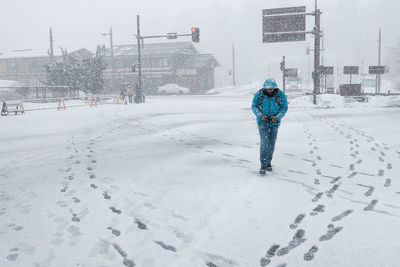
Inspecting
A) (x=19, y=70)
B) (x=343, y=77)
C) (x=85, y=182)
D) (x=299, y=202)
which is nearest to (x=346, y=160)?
(x=299, y=202)

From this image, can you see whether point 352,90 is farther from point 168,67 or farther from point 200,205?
point 168,67

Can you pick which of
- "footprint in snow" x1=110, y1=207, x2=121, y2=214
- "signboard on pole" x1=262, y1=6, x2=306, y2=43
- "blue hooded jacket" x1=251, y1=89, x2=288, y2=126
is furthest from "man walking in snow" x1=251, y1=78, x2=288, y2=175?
"signboard on pole" x1=262, y1=6, x2=306, y2=43

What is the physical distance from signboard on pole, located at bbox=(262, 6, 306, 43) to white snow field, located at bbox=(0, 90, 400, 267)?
50.2ft

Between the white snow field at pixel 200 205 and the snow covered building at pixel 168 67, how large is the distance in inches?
1900

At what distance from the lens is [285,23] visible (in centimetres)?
2284

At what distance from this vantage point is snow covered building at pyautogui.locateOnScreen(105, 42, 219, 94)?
2218 inches

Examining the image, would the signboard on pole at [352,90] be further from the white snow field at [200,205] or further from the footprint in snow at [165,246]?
the footprint in snow at [165,246]

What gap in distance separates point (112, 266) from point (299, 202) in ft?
8.04

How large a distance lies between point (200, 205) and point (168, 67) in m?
53.3

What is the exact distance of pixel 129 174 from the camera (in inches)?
242

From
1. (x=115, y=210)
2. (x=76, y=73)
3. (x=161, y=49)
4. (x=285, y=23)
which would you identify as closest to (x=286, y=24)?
(x=285, y=23)

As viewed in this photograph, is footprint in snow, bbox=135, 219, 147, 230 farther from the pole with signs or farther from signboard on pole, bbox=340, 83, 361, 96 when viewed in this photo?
signboard on pole, bbox=340, 83, 361, 96

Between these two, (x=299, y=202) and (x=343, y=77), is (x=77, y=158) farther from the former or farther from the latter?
(x=343, y=77)

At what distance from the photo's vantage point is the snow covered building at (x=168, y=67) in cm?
5634
